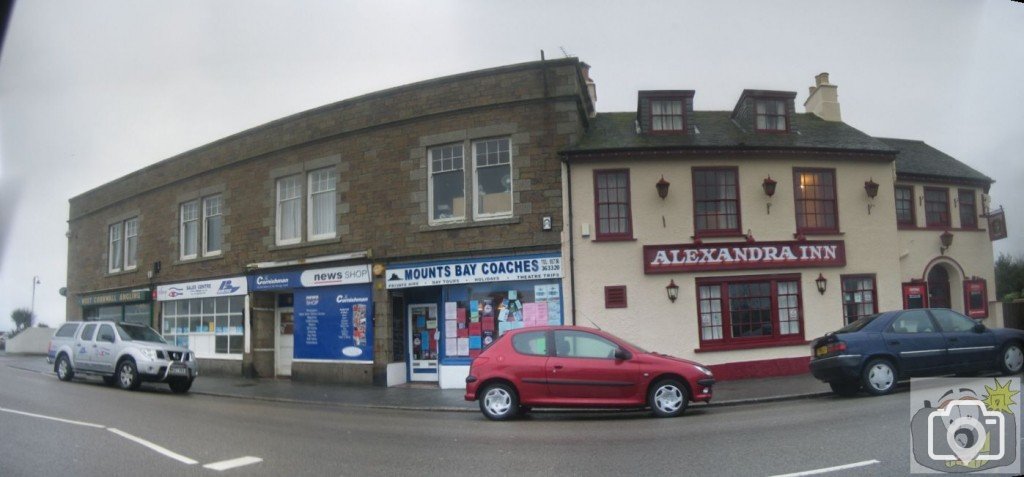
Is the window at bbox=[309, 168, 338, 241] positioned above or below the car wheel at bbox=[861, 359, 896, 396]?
above

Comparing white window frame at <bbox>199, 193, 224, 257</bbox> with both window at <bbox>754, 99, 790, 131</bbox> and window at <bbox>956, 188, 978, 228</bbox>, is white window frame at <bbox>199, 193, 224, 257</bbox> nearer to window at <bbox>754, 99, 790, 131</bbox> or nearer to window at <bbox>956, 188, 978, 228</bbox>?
window at <bbox>754, 99, 790, 131</bbox>

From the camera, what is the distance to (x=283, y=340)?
798 inches

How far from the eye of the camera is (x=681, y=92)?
17344 mm

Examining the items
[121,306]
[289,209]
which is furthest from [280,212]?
[121,306]

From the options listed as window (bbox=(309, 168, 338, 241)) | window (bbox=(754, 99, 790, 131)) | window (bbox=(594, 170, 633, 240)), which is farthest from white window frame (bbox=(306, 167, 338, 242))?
window (bbox=(754, 99, 790, 131))

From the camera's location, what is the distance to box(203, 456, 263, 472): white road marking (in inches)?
281

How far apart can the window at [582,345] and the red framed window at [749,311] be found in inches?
234

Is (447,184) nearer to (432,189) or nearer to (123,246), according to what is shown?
(432,189)

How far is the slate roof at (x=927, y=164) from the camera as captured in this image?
63.7 feet

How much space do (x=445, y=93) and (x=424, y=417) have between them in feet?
28.9

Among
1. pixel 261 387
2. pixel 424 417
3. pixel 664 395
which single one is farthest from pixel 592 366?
pixel 261 387

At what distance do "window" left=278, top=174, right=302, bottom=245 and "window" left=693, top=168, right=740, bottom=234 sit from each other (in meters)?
11.5

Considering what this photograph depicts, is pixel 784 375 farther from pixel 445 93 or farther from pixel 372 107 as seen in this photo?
pixel 372 107
